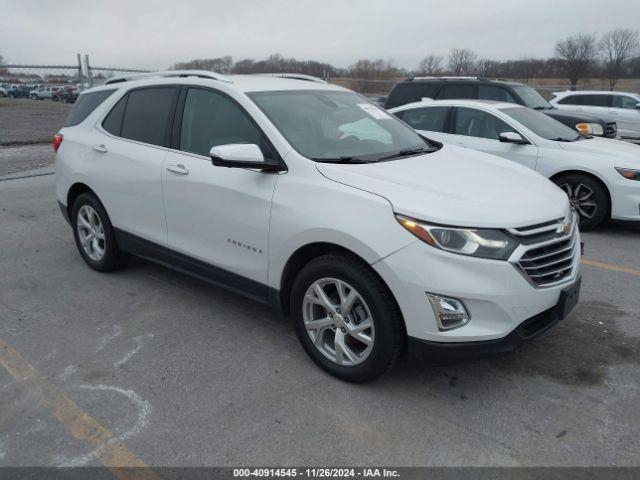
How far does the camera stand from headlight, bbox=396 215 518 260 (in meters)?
2.84

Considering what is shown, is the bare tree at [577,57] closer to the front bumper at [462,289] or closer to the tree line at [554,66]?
the tree line at [554,66]

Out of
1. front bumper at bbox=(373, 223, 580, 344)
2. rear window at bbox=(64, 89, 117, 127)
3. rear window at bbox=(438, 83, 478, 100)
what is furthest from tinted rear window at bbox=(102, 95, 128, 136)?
rear window at bbox=(438, 83, 478, 100)

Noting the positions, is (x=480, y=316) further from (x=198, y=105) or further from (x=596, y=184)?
(x=596, y=184)

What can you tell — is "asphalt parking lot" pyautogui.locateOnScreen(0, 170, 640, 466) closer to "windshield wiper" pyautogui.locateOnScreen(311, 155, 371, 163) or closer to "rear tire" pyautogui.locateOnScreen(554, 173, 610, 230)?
"windshield wiper" pyautogui.locateOnScreen(311, 155, 371, 163)

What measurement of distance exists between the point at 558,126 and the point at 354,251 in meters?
5.76

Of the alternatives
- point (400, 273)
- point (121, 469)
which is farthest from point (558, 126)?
point (121, 469)

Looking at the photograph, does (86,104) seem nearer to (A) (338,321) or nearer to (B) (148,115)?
(B) (148,115)

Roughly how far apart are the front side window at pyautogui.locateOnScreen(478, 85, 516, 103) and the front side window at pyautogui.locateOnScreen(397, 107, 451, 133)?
2487mm

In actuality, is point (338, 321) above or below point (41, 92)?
below

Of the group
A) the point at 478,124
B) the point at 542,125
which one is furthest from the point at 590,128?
the point at 478,124

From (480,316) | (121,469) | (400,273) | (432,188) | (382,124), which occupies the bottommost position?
(121,469)

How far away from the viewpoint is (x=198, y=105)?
4.16 m

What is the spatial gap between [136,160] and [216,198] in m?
1.08

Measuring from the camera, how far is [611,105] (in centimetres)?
1622
